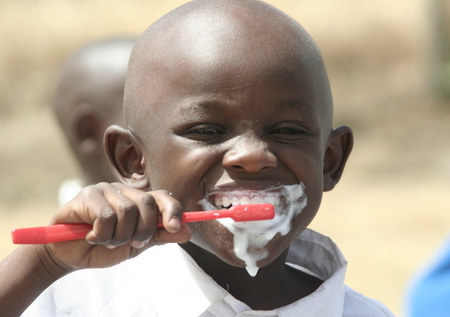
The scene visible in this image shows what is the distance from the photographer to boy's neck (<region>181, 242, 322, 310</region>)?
6.74 ft

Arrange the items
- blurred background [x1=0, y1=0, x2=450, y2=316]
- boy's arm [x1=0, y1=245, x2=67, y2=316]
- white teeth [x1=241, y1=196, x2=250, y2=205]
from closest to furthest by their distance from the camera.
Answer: boy's arm [x1=0, y1=245, x2=67, y2=316], white teeth [x1=241, y1=196, x2=250, y2=205], blurred background [x1=0, y1=0, x2=450, y2=316]

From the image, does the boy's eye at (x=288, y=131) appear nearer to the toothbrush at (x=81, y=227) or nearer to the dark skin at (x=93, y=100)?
the toothbrush at (x=81, y=227)

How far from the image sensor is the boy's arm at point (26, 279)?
1.71 meters

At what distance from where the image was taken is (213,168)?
1.86m

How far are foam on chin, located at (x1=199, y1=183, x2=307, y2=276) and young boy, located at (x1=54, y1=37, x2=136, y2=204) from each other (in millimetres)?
1739

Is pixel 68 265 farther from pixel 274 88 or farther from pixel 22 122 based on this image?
pixel 22 122

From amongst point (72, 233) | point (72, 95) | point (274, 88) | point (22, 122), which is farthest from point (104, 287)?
point (22, 122)

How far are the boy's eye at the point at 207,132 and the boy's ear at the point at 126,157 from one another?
0.20 metres

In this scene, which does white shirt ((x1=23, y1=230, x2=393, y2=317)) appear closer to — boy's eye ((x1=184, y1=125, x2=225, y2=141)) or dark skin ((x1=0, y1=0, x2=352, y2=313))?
dark skin ((x1=0, y1=0, x2=352, y2=313))

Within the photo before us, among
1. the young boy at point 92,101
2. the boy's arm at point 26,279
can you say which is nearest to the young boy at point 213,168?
the boy's arm at point 26,279

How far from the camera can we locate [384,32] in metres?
11.7

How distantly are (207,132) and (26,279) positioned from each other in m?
0.48

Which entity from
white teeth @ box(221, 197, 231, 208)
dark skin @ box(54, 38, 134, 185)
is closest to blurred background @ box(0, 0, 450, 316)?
dark skin @ box(54, 38, 134, 185)

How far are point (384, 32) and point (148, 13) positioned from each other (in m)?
3.25
